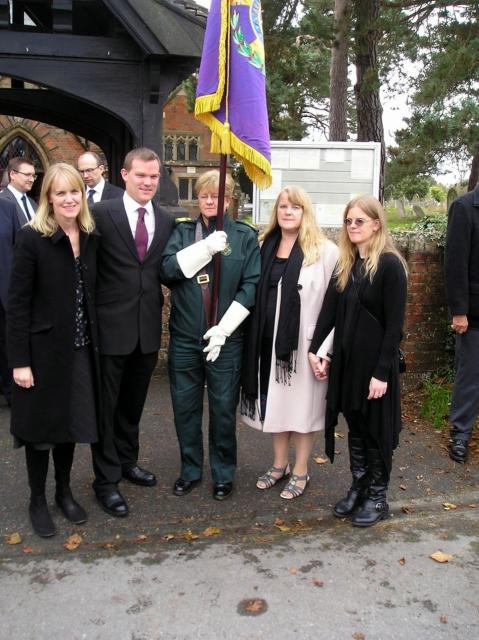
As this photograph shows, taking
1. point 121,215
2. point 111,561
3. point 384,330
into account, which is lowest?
point 111,561

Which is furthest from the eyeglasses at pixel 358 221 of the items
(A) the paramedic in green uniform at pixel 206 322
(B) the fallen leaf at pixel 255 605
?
(B) the fallen leaf at pixel 255 605

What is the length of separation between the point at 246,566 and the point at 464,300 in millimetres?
2439

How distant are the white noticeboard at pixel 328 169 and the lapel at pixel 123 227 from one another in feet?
11.4

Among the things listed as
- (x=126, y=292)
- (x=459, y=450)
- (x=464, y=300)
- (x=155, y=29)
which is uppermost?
(x=155, y=29)

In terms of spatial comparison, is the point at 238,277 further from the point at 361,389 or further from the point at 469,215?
the point at 469,215

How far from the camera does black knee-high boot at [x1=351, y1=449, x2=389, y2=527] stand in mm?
3701

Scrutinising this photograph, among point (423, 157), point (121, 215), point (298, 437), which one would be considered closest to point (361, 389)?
point (298, 437)

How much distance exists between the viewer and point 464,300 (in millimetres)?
4621

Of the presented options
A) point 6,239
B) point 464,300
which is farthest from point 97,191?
point 464,300

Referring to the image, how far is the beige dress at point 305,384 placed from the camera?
3.82 metres

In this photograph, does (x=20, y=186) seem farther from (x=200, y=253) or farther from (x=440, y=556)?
(x=440, y=556)

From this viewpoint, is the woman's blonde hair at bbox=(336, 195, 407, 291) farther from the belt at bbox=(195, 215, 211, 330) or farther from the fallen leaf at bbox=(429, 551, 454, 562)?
the fallen leaf at bbox=(429, 551, 454, 562)

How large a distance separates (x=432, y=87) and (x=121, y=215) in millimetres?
6666

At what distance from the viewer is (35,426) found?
3.45 metres
